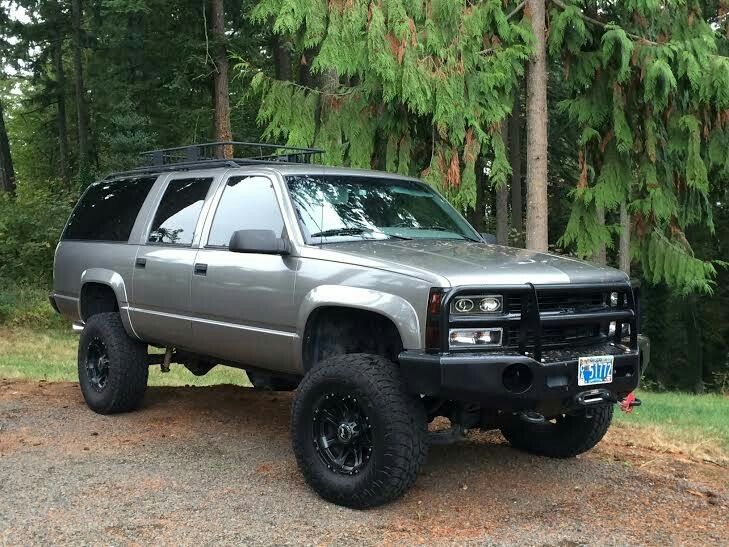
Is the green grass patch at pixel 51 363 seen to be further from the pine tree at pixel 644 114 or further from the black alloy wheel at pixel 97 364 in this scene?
the pine tree at pixel 644 114

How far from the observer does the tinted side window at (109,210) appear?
7082 mm

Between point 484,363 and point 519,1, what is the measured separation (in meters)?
7.39

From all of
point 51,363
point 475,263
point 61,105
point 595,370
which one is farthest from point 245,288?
point 61,105

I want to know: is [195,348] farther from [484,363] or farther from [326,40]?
[326,40]

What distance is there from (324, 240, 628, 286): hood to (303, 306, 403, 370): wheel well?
423 millimetres

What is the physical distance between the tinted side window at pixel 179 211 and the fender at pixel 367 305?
1.56 m

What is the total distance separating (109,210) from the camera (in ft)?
24.3

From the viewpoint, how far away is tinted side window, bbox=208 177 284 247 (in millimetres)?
5648

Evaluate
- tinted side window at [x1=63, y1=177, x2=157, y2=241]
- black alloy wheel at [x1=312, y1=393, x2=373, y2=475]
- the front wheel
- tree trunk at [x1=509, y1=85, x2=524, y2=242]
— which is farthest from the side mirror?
tree trunk at [x1=509, y1=85, x2=524, y2=242]

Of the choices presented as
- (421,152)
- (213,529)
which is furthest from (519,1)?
(213,529)

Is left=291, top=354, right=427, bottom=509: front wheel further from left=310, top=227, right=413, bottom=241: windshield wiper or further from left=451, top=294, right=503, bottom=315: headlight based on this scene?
left=310, top=227, right=413, bottom=241: windshield wiper

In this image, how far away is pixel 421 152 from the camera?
34.7 ft

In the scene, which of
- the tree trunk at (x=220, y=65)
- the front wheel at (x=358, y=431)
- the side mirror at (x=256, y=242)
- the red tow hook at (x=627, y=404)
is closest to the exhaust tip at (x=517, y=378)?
the front wheel at (x=358, y=431)

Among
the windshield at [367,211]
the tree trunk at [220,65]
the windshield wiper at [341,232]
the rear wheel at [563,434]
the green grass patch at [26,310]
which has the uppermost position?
the tree trunk at [220,65]
